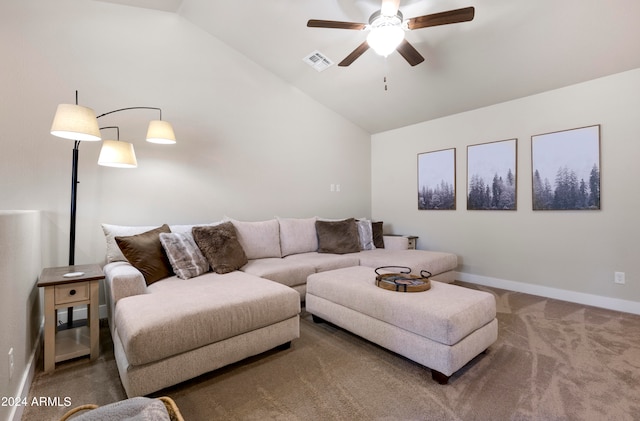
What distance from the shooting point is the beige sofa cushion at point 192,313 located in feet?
5.05

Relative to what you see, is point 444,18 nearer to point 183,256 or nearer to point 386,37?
point 386,37

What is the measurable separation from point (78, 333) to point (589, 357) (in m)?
3.84

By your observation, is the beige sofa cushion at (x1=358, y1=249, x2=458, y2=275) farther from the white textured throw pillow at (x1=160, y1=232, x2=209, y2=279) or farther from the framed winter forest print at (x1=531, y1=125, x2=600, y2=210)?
the white textured throw pillow at (x1=160, y1=232, x2=209, y2=279)

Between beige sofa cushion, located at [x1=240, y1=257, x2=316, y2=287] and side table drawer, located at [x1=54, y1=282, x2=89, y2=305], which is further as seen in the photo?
beige sofa cushion, located at [x1=240, y1=257, x2=316, y2=287]

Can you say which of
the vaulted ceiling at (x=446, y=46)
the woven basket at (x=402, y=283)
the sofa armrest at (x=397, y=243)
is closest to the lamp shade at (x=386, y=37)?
the vaulted ceiling at (x=446, y=46)

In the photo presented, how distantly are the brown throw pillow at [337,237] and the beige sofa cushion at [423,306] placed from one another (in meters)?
1.31

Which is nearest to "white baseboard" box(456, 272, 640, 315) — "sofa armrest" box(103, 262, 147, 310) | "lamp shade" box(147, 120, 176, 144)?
"sofa armrest" box(103, 262, 147, 310)

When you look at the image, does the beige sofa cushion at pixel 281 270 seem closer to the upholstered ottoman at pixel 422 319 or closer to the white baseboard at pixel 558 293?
the upholstered ottoman at pixel 422 319

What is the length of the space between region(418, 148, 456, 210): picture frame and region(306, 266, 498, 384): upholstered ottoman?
230 cm

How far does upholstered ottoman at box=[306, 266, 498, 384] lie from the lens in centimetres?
173

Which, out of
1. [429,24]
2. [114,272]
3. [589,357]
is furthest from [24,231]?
[589,357]

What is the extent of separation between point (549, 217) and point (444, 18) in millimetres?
2597

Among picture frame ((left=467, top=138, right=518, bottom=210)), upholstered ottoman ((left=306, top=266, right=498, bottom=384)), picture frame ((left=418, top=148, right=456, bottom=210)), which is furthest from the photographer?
picture frame ((left=418, top=148, right=456, bottom=210))

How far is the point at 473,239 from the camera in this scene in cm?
401
